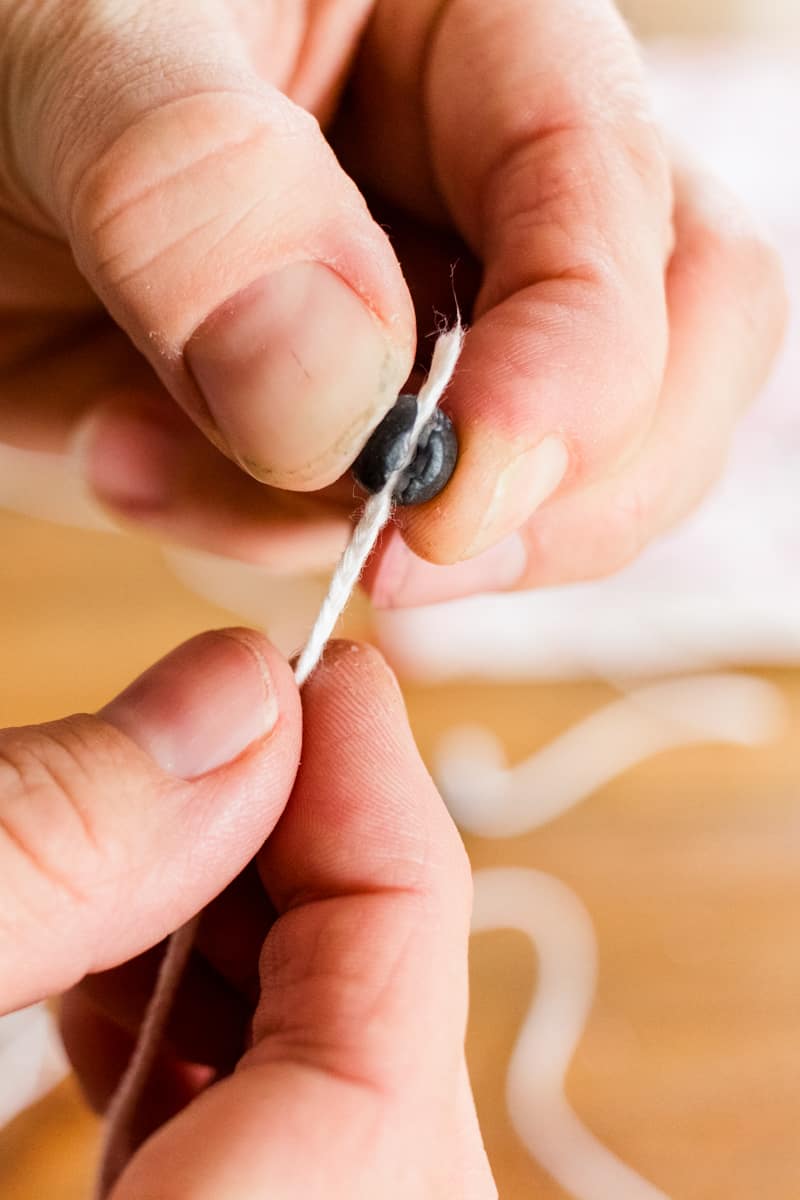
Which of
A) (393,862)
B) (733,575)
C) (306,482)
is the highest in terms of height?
(306,482)

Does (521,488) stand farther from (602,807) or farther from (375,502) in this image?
(602,807)

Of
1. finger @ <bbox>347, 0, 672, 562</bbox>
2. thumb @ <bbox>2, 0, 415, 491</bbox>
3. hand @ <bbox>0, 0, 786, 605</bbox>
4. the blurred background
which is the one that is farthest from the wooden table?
thumb @ <bbox>2, 0, 415, 491</bbox>

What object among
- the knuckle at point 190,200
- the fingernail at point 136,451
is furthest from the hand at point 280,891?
the fingernail at point 136,451

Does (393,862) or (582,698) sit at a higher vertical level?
(393,862)

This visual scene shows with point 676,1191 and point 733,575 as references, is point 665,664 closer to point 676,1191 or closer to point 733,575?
point 733,575

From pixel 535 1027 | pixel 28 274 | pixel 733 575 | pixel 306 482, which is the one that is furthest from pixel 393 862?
pixel 733 575

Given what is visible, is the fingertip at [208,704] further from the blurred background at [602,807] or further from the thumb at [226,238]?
the blurred background at [602,807]

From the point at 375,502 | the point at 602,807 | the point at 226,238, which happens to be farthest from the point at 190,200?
the point at 602,807
